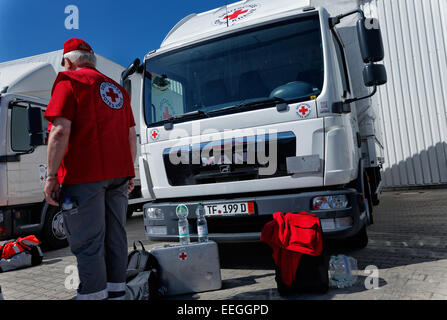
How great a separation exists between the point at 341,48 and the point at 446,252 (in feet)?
7.71

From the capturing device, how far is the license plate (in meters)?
3.16

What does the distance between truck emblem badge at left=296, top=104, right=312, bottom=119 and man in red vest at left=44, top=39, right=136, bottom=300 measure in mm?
1505

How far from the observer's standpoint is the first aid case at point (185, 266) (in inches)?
113

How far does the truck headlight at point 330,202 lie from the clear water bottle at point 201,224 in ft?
3.21

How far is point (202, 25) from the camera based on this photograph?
13.6ft

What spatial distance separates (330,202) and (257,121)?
0.95 metres

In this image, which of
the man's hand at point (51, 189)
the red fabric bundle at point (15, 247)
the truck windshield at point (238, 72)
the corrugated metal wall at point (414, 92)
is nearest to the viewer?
the man's hand at point (51, 189)

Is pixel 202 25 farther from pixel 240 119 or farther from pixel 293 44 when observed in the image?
pixel 240 119

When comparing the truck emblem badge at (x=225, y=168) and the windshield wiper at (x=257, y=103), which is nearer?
the windshield wiper at (x=257, y=103)

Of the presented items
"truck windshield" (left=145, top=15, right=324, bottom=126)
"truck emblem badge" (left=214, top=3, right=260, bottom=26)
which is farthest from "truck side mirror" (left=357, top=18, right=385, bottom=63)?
"truck emblem badge" (left=214, top=3, right=260, bottom=26)

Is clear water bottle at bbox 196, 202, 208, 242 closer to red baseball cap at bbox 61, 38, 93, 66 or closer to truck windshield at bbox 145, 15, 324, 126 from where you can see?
truck windshield at bbox 145, 15, 324, 126

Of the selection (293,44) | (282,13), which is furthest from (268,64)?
(282,13)

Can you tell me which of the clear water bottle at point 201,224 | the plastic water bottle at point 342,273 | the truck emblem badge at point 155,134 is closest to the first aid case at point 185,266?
the clear water bottle at point 201,224

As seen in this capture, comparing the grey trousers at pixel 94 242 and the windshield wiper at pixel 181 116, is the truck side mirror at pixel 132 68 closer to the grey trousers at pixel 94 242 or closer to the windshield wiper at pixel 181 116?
the windshield wiper at pixel 181 116
